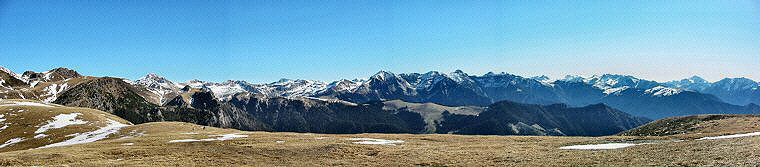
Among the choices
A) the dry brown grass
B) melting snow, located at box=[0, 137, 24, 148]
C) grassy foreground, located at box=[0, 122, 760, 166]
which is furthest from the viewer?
melting snow, located at box=[0, 137, 24, 148]

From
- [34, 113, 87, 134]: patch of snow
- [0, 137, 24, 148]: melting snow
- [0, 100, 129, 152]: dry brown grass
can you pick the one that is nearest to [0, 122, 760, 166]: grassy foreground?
[0, 100, 129, 152]: dry brown grass

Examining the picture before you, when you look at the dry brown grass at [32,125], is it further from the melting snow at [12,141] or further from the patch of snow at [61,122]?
the patch of snow at [61,122]

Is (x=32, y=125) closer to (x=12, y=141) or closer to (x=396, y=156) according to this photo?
(x=12, y=141)

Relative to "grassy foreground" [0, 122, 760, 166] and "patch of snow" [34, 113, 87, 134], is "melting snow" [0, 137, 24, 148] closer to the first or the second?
"patch of snow" [34, 113, 87, 134]

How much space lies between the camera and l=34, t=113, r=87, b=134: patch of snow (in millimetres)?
97256

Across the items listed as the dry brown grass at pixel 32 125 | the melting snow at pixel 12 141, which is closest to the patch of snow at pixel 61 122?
the dry brown grass at pixel 32 125

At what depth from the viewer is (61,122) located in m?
103

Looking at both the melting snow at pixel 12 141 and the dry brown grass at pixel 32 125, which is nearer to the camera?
the dry brown grass at pixel 32 125

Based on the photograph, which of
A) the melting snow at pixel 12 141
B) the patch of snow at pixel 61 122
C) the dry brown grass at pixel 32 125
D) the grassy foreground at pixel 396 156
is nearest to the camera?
the grassy foreground at pixel 396 156

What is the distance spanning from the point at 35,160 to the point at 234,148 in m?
19.4

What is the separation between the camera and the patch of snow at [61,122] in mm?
97256

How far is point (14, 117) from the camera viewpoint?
363ft

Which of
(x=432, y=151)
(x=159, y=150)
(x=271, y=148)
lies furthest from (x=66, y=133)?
(x=432, y=151)

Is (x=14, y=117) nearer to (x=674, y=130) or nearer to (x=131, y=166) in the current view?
(x=131, y=166)
